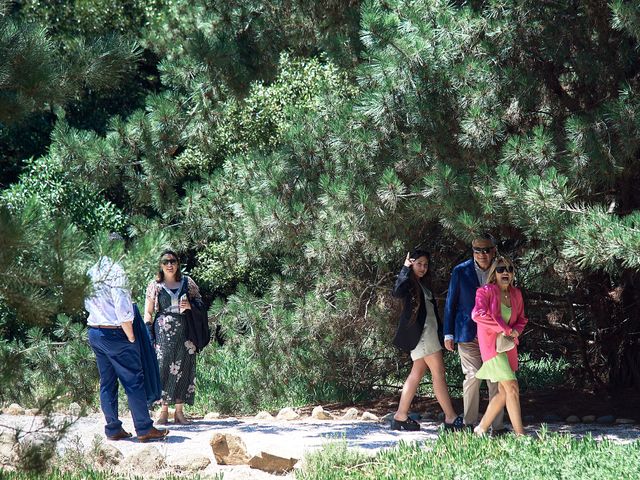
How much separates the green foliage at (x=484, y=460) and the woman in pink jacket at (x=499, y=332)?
561 mm

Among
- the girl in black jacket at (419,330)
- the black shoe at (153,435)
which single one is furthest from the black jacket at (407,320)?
the black shoe at (153,435)

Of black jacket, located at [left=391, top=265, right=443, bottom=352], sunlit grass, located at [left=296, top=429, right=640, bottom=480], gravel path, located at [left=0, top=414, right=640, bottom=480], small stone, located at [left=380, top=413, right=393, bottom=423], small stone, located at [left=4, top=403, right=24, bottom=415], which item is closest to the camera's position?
sunlit grass, located at [left=296, top=429, right=640, bottom=480]

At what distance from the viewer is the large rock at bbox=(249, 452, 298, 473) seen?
21.0ft

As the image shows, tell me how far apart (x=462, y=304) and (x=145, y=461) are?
113 inches

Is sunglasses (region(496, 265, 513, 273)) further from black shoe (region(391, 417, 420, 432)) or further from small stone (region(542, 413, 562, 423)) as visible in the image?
small stone (region(542, 413, 562, 423))

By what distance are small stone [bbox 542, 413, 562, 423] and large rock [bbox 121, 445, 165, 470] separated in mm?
4120

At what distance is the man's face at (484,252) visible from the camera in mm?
7615

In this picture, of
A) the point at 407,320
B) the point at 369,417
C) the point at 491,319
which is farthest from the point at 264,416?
the point at 491,319

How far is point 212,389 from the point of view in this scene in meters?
10.4

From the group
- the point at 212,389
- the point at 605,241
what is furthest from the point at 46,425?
the point at 212,389

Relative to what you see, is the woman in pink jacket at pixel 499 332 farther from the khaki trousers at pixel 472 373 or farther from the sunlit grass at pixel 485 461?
the sunlit grass at pixel 485 461

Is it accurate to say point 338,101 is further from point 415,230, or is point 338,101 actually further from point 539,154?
point 539,154

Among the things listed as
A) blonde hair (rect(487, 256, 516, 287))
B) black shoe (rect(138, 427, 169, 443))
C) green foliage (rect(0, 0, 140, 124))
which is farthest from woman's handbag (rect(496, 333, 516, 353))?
green foliage (rect(0, 0, 140, 124))

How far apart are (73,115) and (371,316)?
925 cm
